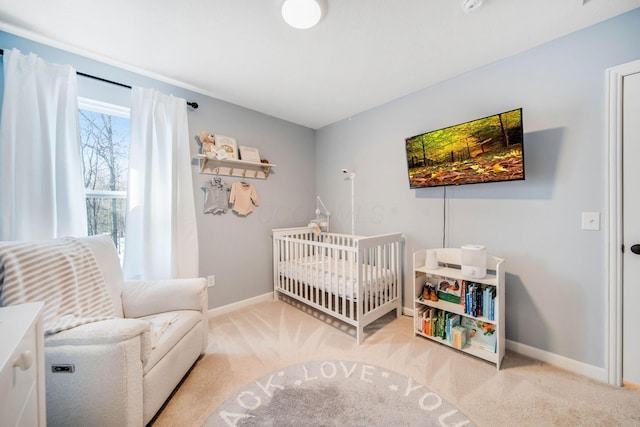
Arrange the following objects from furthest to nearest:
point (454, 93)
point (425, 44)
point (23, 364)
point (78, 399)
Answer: point (454, 93)
point (425, 44)
point (78, 399)
point (23, 364)

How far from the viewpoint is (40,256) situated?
1208 mm

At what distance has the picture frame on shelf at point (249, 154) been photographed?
8.67 ft

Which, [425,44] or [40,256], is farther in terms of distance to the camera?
[425,44]

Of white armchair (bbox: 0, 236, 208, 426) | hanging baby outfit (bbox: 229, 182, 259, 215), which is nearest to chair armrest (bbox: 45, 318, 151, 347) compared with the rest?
white armchair (bbox: 0, 236, 208, 426)

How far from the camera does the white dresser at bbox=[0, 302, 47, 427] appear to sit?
21.7 inches

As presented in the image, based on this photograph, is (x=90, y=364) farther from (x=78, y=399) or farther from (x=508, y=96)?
(x=508, y=96)

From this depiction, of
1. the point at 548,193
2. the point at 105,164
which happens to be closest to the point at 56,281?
the point at 105,164

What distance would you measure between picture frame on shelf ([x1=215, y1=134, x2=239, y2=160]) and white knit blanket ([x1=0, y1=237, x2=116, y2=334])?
142cm

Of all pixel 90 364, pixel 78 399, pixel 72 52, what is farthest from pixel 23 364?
pixel 72 52

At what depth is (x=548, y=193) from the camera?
1691mm

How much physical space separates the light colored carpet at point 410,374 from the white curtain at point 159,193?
0.79 meters

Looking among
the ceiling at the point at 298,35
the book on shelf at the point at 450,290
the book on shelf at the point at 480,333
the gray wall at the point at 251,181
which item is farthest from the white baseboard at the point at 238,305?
the ceiling at the point at 298,35

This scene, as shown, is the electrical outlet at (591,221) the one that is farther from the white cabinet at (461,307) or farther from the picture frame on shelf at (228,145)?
the picture frame on shelf at (228,145)

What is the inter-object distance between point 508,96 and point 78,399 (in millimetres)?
3183
